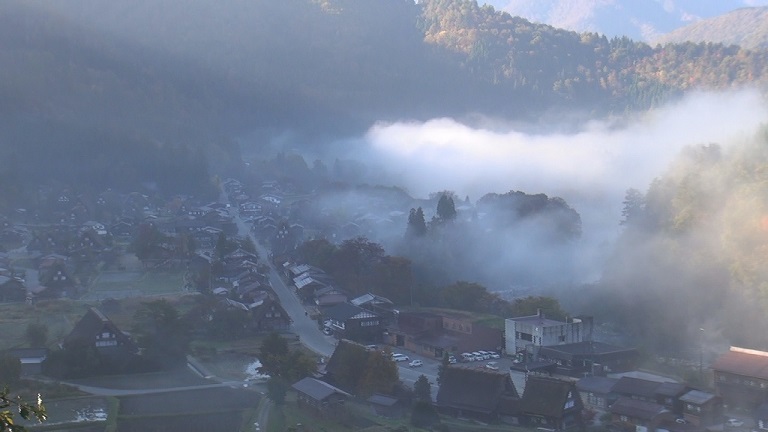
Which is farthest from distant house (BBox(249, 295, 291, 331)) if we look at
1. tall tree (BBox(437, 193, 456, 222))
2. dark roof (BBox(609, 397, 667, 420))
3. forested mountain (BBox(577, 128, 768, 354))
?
tall tree (BBox(437, 193, 456, 222))

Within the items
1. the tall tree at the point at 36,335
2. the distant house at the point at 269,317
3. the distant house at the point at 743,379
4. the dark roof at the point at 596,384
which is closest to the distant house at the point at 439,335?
the distant house at the point at 269,317

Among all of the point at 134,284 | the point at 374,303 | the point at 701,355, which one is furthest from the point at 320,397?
the point at 134,284

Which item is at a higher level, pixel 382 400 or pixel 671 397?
pixel 671 397

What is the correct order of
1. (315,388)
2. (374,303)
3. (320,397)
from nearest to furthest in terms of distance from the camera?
(320,397) < (315,388) < (374,303)

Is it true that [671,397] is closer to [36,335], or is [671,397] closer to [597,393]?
[597,393]

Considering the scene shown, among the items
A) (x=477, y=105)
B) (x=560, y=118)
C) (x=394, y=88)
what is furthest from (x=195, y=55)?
(x=560, y=118)

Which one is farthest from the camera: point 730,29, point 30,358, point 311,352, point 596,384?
point 730,29
